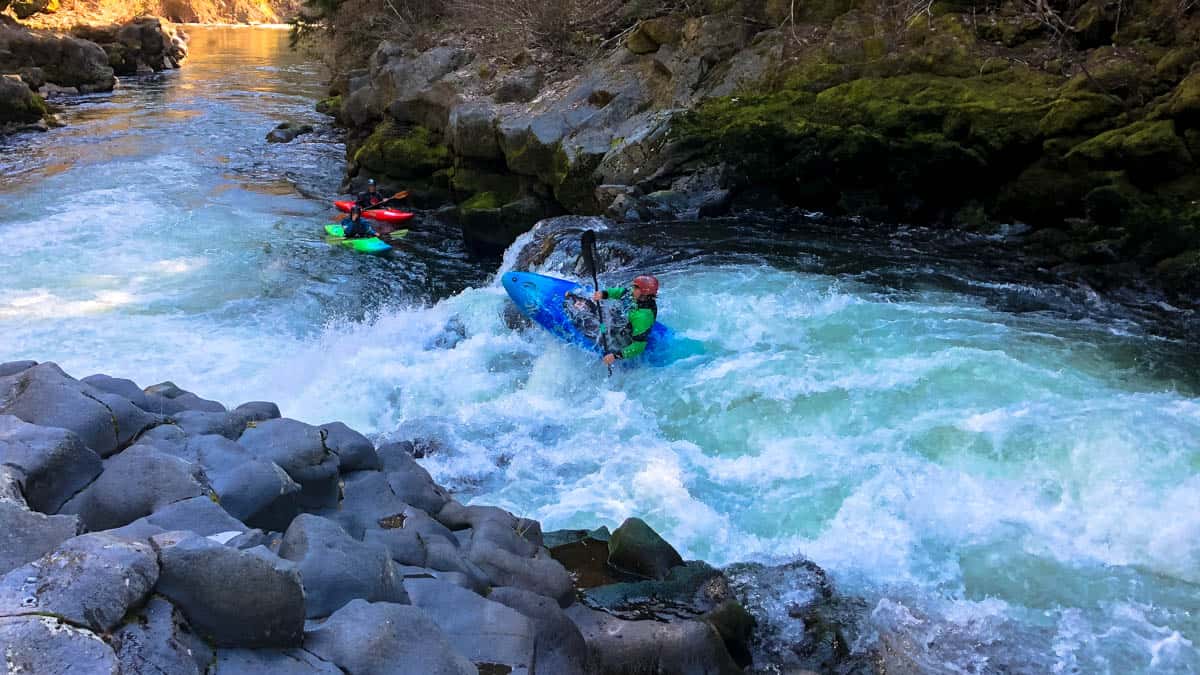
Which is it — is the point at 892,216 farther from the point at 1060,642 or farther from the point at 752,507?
the point at 1060,642

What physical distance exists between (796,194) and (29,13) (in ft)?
105

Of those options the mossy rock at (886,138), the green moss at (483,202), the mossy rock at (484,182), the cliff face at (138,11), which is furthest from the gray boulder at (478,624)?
the cliff face at (138,11)

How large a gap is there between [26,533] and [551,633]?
5.98 ft

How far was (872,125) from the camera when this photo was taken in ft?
32.3

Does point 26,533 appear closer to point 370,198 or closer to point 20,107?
point 370,198

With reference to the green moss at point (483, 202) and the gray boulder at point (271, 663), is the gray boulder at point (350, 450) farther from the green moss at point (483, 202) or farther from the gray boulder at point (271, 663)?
the green moss at point (483, 202)

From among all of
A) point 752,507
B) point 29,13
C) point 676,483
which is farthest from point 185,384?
point 29,13

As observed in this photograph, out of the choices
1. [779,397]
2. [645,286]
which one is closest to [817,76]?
[645,286]

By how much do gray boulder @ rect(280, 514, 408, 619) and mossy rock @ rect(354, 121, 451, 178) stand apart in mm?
10670

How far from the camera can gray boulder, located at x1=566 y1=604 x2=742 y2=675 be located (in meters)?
3.60

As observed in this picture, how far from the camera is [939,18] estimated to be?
10.8 meters

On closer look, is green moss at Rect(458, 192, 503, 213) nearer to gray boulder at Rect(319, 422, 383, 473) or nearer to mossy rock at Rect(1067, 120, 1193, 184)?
mossy rock at Rect(1067, 120, 1193, 184)

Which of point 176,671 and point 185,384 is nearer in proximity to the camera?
point 176,671

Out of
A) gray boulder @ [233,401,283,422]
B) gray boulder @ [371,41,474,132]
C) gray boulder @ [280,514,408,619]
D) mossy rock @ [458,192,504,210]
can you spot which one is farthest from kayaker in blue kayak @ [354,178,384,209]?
gray boulder @ [280,514,408,619]
